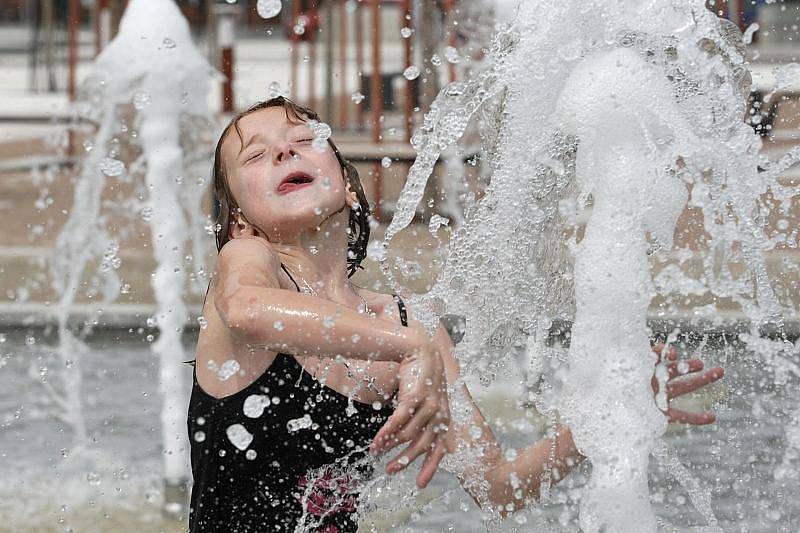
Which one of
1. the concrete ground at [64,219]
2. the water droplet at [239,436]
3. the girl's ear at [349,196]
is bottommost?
the concrete ground at [64,219]

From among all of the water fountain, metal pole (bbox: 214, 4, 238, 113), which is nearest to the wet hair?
the water fountain

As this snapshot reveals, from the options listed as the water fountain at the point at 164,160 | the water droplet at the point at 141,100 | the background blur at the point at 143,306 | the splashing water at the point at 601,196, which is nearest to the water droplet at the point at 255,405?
the splashing water at the point at 601,196

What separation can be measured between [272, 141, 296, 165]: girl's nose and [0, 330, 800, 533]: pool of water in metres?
0.76

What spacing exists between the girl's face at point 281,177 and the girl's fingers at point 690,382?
0.70m

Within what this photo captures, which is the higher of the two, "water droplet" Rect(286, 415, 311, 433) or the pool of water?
"water droplet" Rect(286, 415, 311, 433)

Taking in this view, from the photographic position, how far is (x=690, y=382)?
2670 millimetres

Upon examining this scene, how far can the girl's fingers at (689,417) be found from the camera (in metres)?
2.64

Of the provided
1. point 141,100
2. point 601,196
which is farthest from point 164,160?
point 601,196

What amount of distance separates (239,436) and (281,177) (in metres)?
0.49

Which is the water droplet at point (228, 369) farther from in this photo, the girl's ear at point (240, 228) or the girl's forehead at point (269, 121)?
the girl's forehead at point (269, 121)

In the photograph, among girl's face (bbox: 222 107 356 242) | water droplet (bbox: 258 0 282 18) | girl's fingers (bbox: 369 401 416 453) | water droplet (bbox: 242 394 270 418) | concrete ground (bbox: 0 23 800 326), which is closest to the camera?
girl's fingers (bbox: 369 401 416 453)

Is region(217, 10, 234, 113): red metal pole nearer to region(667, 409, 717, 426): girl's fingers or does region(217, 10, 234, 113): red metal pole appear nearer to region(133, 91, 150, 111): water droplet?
region(133, 91, 150, 111): water droplet

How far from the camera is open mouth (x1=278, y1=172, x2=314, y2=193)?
2723 millimetres

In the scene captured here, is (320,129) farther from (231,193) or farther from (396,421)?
(396,421)
